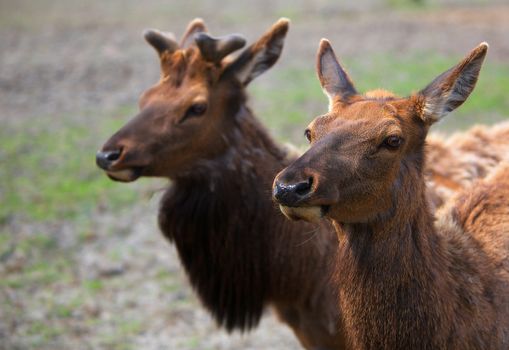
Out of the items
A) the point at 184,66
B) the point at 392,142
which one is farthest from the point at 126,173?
the point at 392,142

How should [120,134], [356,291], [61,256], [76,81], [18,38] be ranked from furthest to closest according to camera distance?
[18,38], [76,81], [61,256], [120,134], [356,291]

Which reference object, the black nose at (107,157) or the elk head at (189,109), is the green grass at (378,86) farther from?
the black nose at (107,157)

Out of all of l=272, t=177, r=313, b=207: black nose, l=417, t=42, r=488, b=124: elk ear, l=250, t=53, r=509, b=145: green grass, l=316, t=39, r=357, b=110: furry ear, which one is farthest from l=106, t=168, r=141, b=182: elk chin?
l=250, t=53, r=509, b=145: green grass

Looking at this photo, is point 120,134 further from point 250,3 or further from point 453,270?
point 250,3

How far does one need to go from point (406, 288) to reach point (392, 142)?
2.53ft

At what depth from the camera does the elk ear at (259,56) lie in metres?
5.85

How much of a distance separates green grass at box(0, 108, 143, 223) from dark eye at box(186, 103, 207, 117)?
4.47 meters

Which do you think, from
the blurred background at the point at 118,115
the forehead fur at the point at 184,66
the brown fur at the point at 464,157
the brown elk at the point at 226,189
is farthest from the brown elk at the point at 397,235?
the blurred background at the point at 118,115

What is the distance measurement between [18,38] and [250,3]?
10090 millimetres

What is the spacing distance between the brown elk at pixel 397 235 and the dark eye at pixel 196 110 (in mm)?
1651

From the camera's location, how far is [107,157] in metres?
5.43

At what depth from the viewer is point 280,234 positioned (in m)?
5.63

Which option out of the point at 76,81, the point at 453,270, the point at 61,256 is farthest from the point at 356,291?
the point at 76,81

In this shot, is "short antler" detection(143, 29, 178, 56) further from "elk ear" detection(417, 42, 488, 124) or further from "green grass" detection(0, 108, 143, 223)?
"green grass" detection(0, 108, 143, 223)
